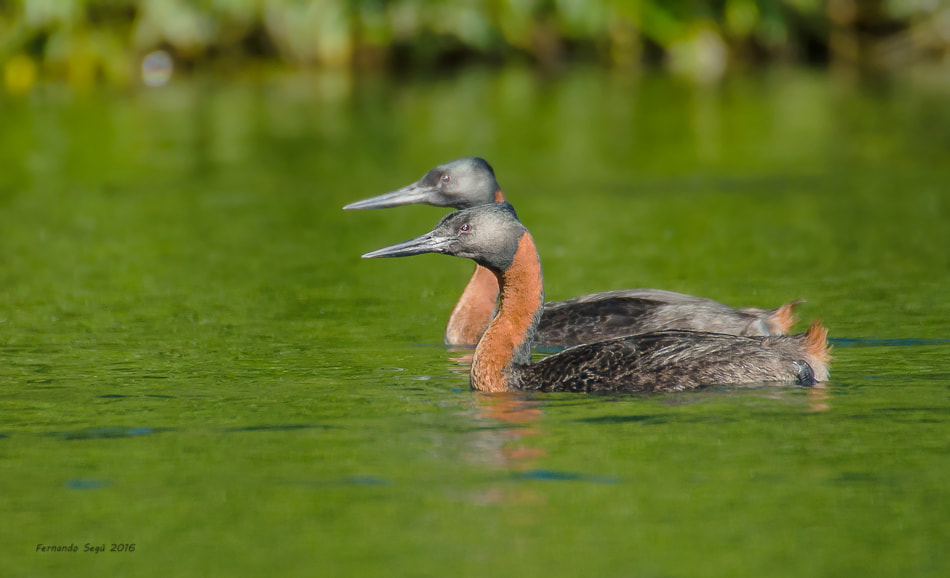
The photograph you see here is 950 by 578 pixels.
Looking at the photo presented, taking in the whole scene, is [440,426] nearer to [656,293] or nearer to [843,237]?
[656,293]

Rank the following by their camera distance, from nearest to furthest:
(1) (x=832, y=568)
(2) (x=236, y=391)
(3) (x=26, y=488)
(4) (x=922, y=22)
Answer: (1) (x=832, y=568)
(3) (x=26, y=488)
(2) (x=236, y=391)
(4) (x=922, y=22)

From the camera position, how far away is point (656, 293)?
9.73m

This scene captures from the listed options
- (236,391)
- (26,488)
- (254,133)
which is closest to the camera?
(26,488)

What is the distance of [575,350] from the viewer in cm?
812

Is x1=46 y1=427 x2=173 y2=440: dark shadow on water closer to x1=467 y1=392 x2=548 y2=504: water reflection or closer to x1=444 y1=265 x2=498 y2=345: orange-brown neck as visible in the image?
x1=467 y1=392 x2=548 y2=504: water reflection

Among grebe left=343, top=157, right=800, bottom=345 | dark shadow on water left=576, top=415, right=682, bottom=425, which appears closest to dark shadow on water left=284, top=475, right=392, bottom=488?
dark shadow on water left=576, top=415, right=682, bottom=425

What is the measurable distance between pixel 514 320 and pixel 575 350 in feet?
1.22

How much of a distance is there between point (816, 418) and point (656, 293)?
2.67 m

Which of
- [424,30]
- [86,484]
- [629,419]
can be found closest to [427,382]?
[629,419]

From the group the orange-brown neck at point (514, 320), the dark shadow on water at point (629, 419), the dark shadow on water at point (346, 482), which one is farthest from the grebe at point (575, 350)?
the dark shadow on water at point (346, 482)

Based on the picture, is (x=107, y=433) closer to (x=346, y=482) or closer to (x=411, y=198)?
(x=346, y=482)

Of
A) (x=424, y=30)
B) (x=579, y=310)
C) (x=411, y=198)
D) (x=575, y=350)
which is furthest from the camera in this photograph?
(x=424, y=30)

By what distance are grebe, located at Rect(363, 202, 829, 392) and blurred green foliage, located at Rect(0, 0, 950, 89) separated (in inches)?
820

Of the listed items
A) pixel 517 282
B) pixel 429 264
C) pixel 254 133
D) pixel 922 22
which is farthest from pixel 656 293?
pixel 922 22
